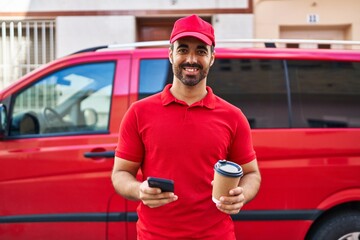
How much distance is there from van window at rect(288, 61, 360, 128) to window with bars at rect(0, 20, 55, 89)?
5.85 meters

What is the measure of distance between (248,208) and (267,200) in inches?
5.6

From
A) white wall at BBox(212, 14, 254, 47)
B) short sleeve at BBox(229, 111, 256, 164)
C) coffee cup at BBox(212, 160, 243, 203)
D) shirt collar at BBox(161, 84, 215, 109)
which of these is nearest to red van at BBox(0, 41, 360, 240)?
short sleeve at BBox(229, 111, 256, 164)

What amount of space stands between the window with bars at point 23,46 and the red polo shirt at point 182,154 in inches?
270

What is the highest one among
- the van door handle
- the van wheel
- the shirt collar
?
the shirt collar

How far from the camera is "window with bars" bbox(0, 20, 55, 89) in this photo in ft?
27.1

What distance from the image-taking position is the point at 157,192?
5.32ft

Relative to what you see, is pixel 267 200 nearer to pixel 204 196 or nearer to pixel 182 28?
pixel 204 196

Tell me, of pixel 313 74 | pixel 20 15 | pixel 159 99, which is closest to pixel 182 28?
pixel 159 99

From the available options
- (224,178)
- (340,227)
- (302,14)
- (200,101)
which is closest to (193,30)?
(200,101)

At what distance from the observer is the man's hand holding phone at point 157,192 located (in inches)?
63.5

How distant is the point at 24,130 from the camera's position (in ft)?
11.4

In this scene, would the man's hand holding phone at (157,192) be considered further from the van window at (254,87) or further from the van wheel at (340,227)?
the van wheel at (340,227)

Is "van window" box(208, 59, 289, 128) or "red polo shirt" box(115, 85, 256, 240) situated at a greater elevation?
"van window" box(208, 59, 289, 128)

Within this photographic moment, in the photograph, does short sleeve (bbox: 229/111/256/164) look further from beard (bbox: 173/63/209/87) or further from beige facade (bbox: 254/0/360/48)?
beige facade (bbox: 254/0/360/48)
